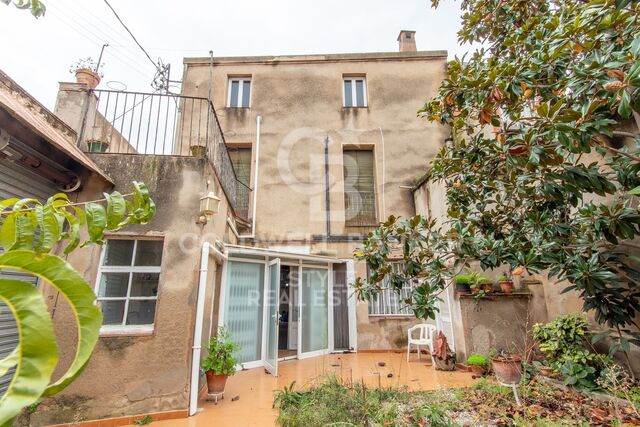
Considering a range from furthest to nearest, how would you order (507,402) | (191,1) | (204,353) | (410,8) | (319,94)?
(319,94)
(410,8)
(204,353)
(191,1)
(507,402)

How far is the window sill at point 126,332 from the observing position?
4.23 m

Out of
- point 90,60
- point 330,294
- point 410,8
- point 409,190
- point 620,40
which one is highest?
point 410,8

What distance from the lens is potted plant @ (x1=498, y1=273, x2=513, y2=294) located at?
6.34 m

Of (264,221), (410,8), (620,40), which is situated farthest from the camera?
(264,221)

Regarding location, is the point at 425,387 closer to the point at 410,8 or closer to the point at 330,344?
the point at 330,344

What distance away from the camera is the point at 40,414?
392 centimetres

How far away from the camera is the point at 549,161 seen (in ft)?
9.09

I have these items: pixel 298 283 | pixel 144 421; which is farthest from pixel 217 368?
pixel 298 283

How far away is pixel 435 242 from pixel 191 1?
491 centimetres

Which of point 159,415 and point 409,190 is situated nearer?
point 159,415

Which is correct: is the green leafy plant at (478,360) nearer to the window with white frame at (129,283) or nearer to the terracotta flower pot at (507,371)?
the terracotta flower pot at (507,371)

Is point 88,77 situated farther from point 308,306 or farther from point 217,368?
point 308,306

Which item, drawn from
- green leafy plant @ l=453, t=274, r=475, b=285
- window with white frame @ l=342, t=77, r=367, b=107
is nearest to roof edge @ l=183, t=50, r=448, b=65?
window with white frame @ l=342, t=77, r=367, b=107

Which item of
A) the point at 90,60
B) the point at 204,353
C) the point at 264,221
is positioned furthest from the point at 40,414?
the point at 264,221
